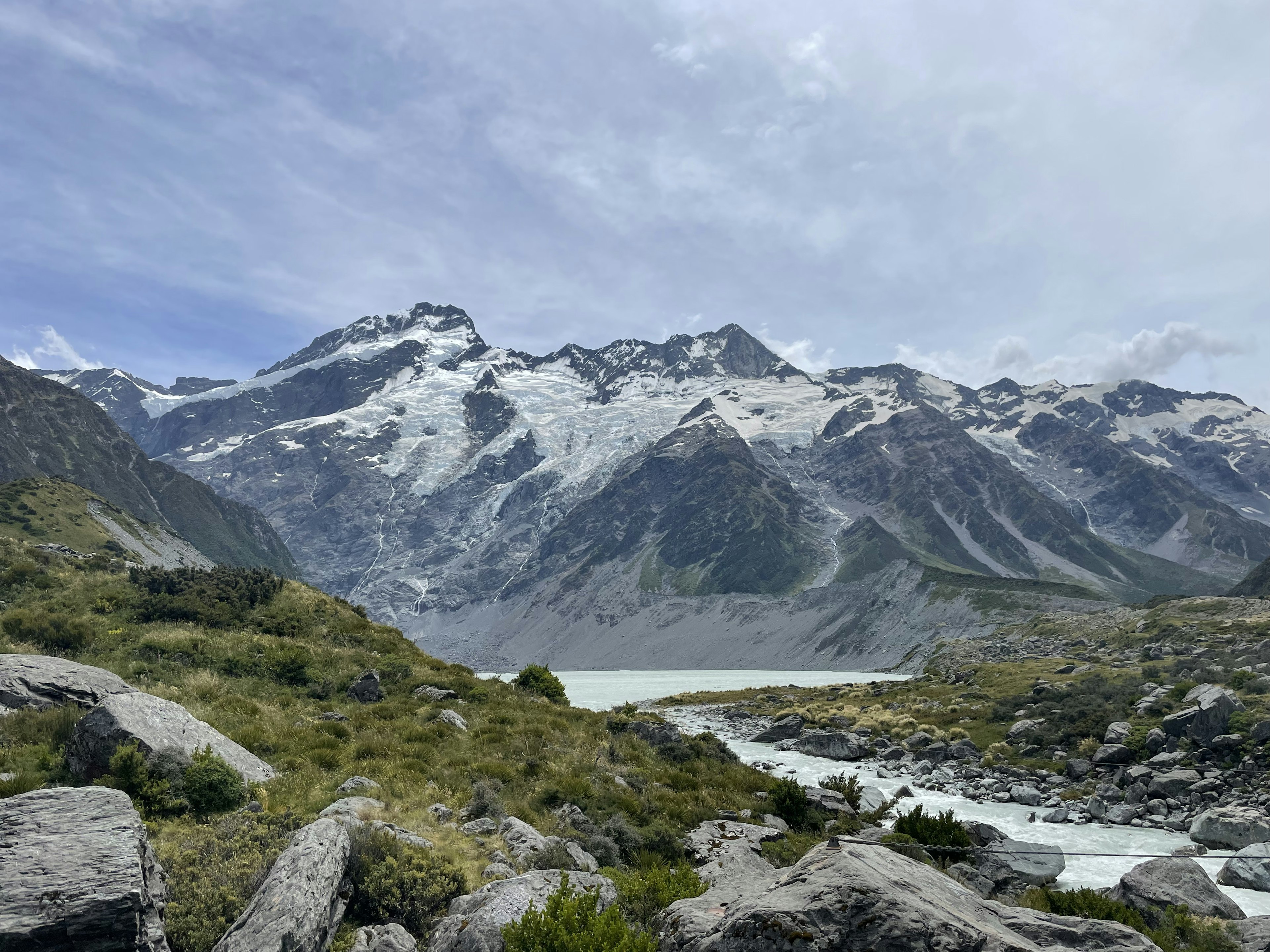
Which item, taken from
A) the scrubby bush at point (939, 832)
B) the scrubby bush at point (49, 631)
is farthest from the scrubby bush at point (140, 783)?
the scrubby bush at point (939, 832)

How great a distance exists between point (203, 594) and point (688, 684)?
152 meters

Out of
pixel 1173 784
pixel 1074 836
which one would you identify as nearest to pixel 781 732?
pixel 1173 784

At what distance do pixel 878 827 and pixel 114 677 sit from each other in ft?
72.1

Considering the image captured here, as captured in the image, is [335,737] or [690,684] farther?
[690,684]

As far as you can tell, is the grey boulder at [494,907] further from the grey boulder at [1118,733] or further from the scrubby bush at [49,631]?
the grey boulder at [1118,733]

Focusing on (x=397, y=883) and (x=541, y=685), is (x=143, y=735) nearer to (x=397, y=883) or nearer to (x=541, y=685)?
(x=397, y=883)

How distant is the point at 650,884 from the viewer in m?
12.0

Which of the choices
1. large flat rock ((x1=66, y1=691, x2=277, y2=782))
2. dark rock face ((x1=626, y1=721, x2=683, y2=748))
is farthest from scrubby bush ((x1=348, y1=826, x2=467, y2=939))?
dark rock face ((x1=626, y1=721, x2=683, y2=748))

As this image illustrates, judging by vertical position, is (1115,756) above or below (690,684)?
above

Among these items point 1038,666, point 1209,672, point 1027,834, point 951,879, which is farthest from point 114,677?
point 1038,666

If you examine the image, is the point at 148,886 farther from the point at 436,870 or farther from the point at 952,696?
the point at 952,696

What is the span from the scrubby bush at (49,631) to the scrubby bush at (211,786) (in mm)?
17138

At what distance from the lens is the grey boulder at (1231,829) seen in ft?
73.5

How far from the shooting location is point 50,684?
52.8 feet
